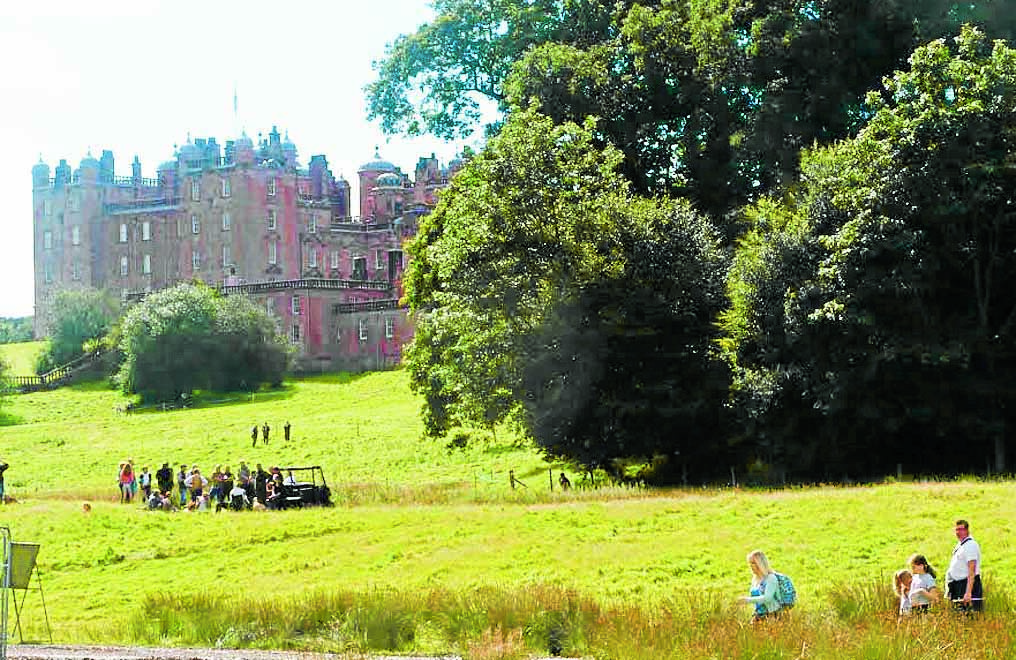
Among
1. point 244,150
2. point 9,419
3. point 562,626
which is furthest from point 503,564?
point 244,150

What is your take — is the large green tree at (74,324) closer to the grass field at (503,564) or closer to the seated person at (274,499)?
the grass field at (503,564)

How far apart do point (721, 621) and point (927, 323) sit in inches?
847

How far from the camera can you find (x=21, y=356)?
12850 cm

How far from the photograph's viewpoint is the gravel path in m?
17.5

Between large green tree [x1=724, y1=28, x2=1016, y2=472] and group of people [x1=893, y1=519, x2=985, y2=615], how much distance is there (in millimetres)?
19130

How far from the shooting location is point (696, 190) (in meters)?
49.5

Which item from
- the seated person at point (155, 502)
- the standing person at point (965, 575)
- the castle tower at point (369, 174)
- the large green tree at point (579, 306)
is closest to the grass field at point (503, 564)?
the seated person at point (155, 502)

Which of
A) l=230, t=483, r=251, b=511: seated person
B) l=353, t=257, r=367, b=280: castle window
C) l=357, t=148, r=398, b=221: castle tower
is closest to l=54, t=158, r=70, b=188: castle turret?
l=357, t=148, r=398, b=221: castle tower

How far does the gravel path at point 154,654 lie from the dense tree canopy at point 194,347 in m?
73.9

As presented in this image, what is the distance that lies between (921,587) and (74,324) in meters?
103

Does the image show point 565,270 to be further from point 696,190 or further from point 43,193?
point 43,193

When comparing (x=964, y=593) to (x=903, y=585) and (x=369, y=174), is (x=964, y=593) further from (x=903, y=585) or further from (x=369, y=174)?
(x=369, y=174)

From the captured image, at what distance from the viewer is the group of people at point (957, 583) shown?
17891 millimetres

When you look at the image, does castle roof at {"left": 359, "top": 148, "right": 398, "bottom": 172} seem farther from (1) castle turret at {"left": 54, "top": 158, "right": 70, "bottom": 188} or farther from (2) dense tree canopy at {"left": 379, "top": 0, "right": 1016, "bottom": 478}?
(2) dense tree canopy at {"left": 379, "top": 0, "right": 1016, "bottom": 478}
